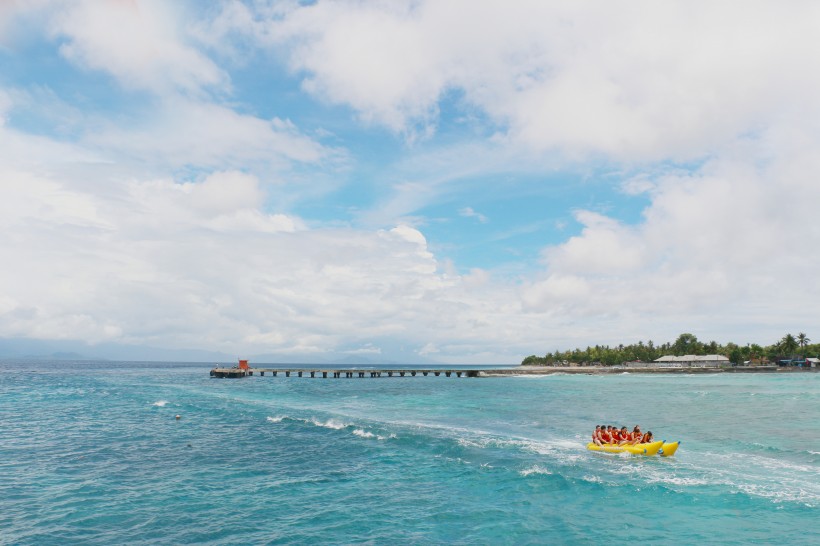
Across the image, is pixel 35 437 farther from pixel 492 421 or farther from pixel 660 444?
pixel 660 444

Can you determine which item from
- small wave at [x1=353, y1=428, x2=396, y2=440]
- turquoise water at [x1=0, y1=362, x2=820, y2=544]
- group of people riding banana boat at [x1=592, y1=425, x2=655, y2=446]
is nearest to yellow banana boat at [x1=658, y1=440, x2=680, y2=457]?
turquoise water at [x1=0, y1=362, x2=820, y2=544]

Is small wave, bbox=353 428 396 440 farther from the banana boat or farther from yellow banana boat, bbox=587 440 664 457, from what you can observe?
the banana boat

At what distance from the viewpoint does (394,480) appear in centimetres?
3086

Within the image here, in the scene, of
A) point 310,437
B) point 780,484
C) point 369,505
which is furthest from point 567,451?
point 310,437

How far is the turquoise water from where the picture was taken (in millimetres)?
22422

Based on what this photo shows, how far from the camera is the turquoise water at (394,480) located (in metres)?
22.4

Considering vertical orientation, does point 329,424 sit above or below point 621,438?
below

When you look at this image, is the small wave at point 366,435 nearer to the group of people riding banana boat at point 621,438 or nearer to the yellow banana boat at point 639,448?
the group of people riding banana boat at point 621,438

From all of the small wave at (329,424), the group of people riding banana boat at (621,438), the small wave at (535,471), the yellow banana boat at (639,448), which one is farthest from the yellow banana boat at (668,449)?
the small wave at (329,424)

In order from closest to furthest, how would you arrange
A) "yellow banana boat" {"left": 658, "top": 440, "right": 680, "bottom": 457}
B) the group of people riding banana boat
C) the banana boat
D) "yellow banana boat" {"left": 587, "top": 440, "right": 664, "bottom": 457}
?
"yellow banana boat" {"left": 658, "top": 440, "right": 680, "bottom": 457}, the banana boat, "yellow banana boat" {"left": 587, "top": 440, "right": 664, "bottom": 457}, the group of people riding banana boat

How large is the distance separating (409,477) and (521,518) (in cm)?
940

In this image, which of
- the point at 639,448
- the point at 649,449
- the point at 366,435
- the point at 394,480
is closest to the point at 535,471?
the point at 394,480

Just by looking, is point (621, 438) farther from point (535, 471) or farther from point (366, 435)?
point (366, 435)

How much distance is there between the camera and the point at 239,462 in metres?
35.0
